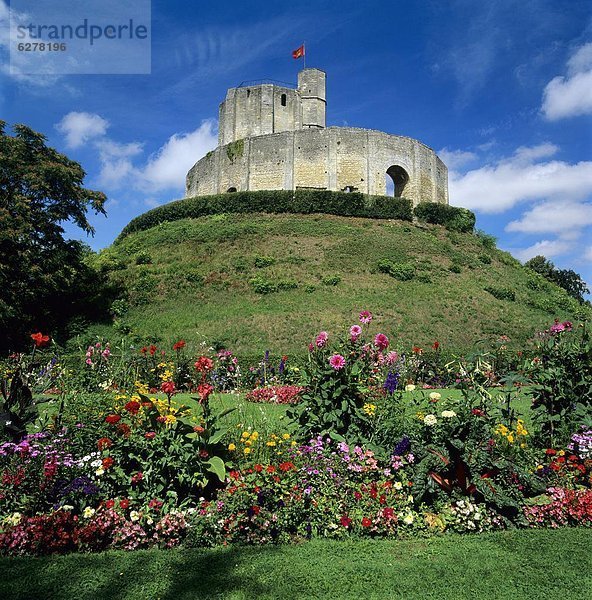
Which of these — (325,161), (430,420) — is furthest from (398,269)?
(430,420)

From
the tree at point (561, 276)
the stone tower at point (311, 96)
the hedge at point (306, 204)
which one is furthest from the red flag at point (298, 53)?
the tree at point (561, 276)

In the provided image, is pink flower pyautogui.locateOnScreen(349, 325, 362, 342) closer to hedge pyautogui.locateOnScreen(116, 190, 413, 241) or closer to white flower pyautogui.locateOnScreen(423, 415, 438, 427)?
white flower pyautogui.locateOnScreen(423, 415, 438, 427)

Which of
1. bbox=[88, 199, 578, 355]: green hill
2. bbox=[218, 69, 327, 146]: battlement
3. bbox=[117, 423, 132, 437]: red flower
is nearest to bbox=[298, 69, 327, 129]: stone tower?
bbox=[218, 69, 327, 146]: battlement

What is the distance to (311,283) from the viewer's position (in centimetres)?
2266

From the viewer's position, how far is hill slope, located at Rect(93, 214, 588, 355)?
18.8m

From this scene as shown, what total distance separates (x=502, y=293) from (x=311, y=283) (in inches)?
375

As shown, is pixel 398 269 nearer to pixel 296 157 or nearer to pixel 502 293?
pixel 502 293

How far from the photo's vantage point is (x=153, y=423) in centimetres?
477

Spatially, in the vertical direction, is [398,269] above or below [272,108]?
below

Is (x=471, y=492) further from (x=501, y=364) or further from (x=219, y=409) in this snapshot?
(x=501, y=364)

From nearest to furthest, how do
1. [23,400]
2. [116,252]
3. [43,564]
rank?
[43,564] < [23,400] < [116,252]

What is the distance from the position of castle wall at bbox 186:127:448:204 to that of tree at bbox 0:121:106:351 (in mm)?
14831

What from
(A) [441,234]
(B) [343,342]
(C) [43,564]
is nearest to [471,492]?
(B) [343,342]

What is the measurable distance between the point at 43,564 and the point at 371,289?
1970cm
